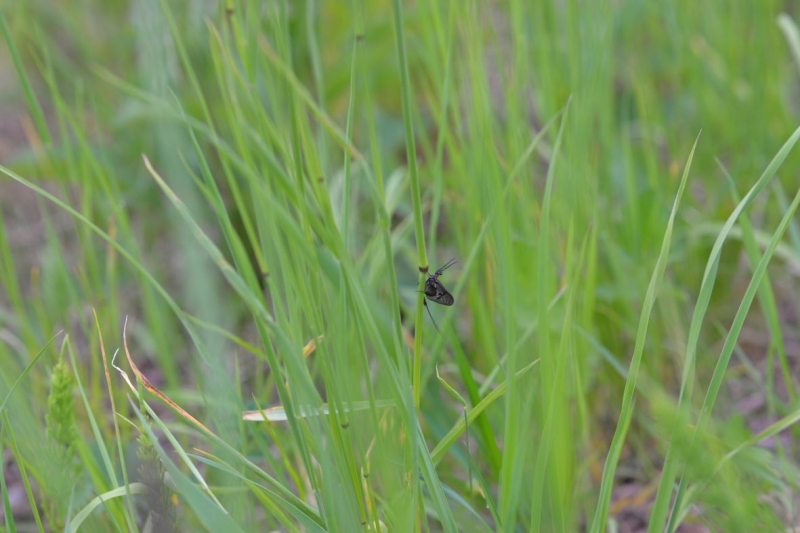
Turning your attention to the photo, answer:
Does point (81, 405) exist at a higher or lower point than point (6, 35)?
lower

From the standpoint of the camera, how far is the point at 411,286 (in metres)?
1.33

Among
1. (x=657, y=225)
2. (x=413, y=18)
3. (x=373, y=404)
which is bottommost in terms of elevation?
(x=657, y=225)

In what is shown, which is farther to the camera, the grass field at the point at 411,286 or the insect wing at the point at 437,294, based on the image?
the insect wing at the point at 437,294

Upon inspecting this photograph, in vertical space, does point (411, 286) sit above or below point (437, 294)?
below

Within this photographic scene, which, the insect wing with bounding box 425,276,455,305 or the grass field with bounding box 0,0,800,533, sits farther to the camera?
the insect wing with bounding box 425,276,455,305

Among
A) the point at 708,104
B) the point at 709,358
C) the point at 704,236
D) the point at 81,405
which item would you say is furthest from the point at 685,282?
the point at 81,405

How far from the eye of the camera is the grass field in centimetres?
61

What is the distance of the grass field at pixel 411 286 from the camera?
0.61 m

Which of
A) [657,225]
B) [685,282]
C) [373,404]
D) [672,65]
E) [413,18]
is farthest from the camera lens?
[413,18]

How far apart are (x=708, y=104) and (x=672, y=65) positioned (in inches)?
3.9

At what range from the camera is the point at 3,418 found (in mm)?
664

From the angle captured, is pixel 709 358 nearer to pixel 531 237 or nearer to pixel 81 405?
pixel 531 237

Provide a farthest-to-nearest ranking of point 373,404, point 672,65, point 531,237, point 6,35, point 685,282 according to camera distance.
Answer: point 672,65 < point 685,282 < point 531,237 < point 6,35 < point 373,404

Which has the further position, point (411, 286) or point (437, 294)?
point (411, 286)
